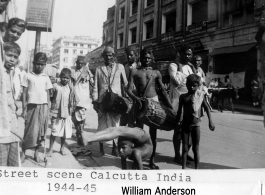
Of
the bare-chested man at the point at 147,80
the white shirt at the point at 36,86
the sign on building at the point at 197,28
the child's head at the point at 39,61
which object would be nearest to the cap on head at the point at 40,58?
the child's head at the point at 39,61

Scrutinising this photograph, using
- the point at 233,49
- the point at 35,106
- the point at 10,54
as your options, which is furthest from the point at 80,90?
the point at 233,49

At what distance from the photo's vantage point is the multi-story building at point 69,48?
270 centimetres

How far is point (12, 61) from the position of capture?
170 centimetres

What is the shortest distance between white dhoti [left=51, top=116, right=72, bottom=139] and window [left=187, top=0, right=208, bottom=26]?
23.9 feet

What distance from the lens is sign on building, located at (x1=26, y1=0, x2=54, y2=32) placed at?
2.41 meters

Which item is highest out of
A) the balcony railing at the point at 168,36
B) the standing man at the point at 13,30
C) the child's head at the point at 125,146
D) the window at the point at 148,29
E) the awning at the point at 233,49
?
the window at the point at 148,29

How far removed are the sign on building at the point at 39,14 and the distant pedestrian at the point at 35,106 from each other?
44 centimetres

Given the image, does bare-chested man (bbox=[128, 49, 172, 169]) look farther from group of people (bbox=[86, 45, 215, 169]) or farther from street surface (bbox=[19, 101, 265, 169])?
street surface (bbox=[19, 101, 265, 169])

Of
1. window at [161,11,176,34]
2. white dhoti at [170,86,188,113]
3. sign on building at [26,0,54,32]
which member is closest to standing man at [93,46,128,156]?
white dhoti at [170,86,188,113]

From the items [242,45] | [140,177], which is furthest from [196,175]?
[242,45]

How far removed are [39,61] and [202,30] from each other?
7.62 meters

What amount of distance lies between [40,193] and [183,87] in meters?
1.79

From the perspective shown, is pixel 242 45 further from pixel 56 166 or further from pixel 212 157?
pixel 56 166

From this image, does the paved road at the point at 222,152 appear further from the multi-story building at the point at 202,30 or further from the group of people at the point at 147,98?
the multi-story building at the point at 202,30
